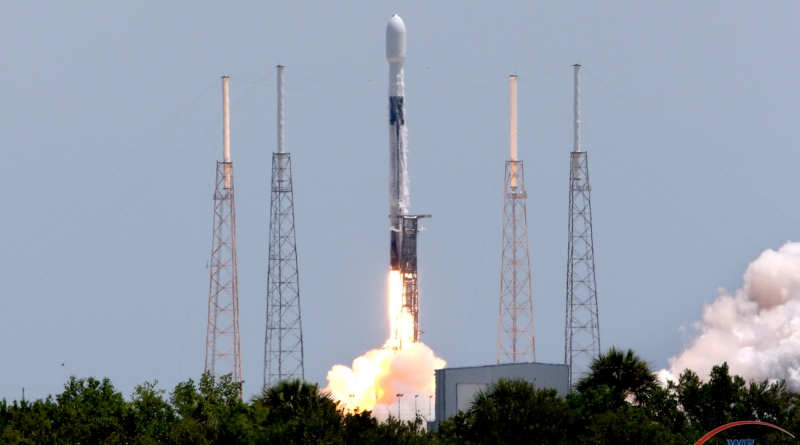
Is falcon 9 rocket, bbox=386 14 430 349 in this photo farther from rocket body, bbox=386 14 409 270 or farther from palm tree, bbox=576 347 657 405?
palm tree, bbox=576 347 657 405

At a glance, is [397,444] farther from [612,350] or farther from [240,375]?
[240,375]

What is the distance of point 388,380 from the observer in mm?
138250

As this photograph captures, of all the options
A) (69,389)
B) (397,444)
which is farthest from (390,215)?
(397,444)

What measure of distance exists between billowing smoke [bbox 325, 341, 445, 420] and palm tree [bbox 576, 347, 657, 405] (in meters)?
32.8

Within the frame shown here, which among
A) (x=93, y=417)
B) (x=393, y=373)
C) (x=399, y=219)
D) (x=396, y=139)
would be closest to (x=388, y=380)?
(x=393, y=373)

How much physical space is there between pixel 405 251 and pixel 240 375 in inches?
481

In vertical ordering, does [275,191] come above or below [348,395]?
above

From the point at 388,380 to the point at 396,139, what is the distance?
14.2 meters

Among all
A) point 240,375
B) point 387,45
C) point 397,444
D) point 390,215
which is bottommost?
point 397,444

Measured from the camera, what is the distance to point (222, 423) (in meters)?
101

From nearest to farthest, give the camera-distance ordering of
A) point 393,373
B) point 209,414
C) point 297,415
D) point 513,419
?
1. point 513,419
2. point 297,415
3. point 209,414
4. point 393,373

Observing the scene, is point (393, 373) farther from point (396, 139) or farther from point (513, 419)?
point (513, 419)

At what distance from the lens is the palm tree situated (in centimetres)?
10219

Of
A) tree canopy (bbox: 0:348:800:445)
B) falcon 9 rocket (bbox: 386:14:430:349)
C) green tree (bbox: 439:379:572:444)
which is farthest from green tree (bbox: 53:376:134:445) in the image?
falcon 9 rocket (bbox: 386:14:430:349)
